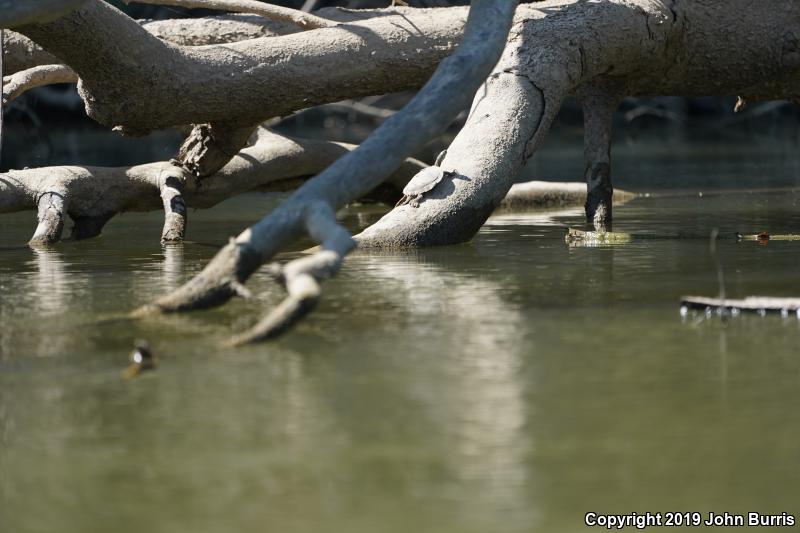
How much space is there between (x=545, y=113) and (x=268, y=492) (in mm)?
4469

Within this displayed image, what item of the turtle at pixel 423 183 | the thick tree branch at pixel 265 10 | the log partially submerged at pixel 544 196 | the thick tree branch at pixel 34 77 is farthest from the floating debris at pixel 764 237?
the thick tree branch at pixel 34 77

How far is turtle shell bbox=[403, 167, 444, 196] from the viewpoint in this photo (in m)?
6.29

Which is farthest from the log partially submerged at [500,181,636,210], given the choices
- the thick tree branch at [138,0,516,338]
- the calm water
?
the thick tree branch at [138,0,516,338]

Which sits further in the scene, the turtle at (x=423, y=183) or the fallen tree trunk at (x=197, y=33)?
the fallen tree trunk at (x=197, y=33)

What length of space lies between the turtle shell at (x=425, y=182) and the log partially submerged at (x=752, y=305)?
225cm

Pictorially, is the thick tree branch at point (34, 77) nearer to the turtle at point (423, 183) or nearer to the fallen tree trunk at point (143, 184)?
the fallen tree trunk at point (143, 184)

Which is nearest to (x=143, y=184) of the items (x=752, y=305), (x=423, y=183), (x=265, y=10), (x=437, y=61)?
(x=265, y=10)

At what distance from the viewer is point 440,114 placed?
185 inches

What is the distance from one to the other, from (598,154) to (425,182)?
1.66 meters

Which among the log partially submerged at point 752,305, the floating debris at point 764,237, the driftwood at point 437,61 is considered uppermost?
the driftwood at point 437,61

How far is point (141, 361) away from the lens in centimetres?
359

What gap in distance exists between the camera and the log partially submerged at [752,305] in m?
4.13

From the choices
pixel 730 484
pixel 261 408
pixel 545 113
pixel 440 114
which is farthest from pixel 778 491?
pixel 545 113

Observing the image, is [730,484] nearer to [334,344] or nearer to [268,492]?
[268,492]
